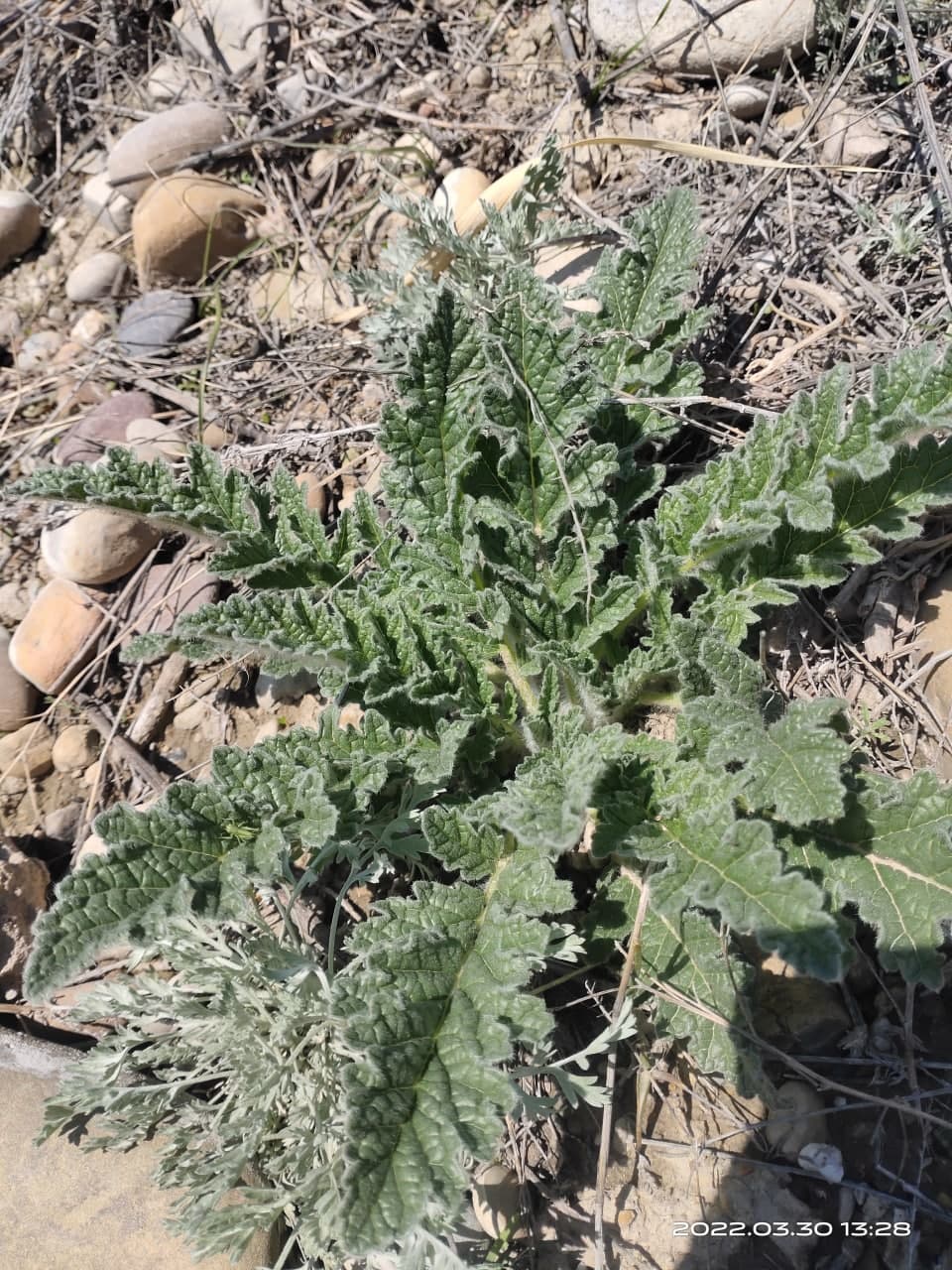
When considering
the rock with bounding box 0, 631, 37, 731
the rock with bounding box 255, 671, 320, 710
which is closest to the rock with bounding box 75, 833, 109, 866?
the rock with bounding box 0, 631, 37, 731

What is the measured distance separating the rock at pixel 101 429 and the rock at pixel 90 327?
0.52 meters

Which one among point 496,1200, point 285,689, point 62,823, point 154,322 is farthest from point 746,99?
point 496,1200

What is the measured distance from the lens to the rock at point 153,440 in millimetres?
3857

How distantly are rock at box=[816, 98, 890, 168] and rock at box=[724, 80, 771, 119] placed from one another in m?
0.26

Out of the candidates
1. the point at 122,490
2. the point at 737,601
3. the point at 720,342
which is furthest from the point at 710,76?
the point at 122,490

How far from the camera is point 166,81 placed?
4.88 m

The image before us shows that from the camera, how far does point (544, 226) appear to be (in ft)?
10.2

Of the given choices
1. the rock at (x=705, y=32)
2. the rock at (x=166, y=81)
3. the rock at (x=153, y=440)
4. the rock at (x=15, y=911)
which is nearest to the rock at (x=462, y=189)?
the rock at (x=705, y=32)

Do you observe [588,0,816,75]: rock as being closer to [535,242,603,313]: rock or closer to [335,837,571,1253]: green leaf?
[535,242,603,313]: rock

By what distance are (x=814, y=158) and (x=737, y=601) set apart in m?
1.99

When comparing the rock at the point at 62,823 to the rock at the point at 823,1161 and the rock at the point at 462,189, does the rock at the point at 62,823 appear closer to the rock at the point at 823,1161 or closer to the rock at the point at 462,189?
the rock at the point at 823,1161

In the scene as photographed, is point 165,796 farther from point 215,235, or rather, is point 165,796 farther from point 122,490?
point 215,235

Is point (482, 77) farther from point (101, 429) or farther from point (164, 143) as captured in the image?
point (101, 429)

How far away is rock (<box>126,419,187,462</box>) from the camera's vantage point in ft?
12.7
